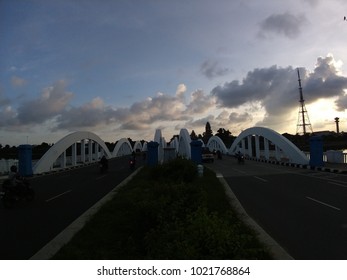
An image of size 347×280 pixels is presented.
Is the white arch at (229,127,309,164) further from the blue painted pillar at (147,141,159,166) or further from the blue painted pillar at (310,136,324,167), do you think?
the blue painted pillar at (147,141,159,166)

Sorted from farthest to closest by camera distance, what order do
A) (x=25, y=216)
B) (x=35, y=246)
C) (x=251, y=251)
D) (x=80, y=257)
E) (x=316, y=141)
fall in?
(x=316, y=141) → (x=25, y=216) → (x=35, y=246) → (x=80, y=257) → (x=251, y=251)

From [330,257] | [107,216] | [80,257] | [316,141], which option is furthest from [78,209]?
[316,141]

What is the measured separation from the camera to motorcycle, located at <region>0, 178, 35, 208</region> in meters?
12.6

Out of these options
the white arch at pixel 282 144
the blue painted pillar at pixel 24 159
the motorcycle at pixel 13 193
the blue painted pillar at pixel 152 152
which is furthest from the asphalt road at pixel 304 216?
the blue painted pillar at pixel 24 159

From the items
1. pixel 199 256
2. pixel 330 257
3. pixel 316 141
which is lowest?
pixel 330 257

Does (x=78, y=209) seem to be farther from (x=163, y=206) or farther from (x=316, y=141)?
(x=316, y=141)

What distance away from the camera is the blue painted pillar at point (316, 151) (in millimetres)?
29469

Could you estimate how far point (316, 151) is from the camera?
29.5 m

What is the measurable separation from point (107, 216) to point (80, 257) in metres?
3.85

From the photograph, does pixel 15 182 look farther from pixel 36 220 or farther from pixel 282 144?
pixel 282 144

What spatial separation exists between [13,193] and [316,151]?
24.1 metres

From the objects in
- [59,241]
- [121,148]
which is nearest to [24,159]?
[59,241]

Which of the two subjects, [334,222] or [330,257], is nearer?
[330,257]

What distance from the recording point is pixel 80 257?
5.70 metres
